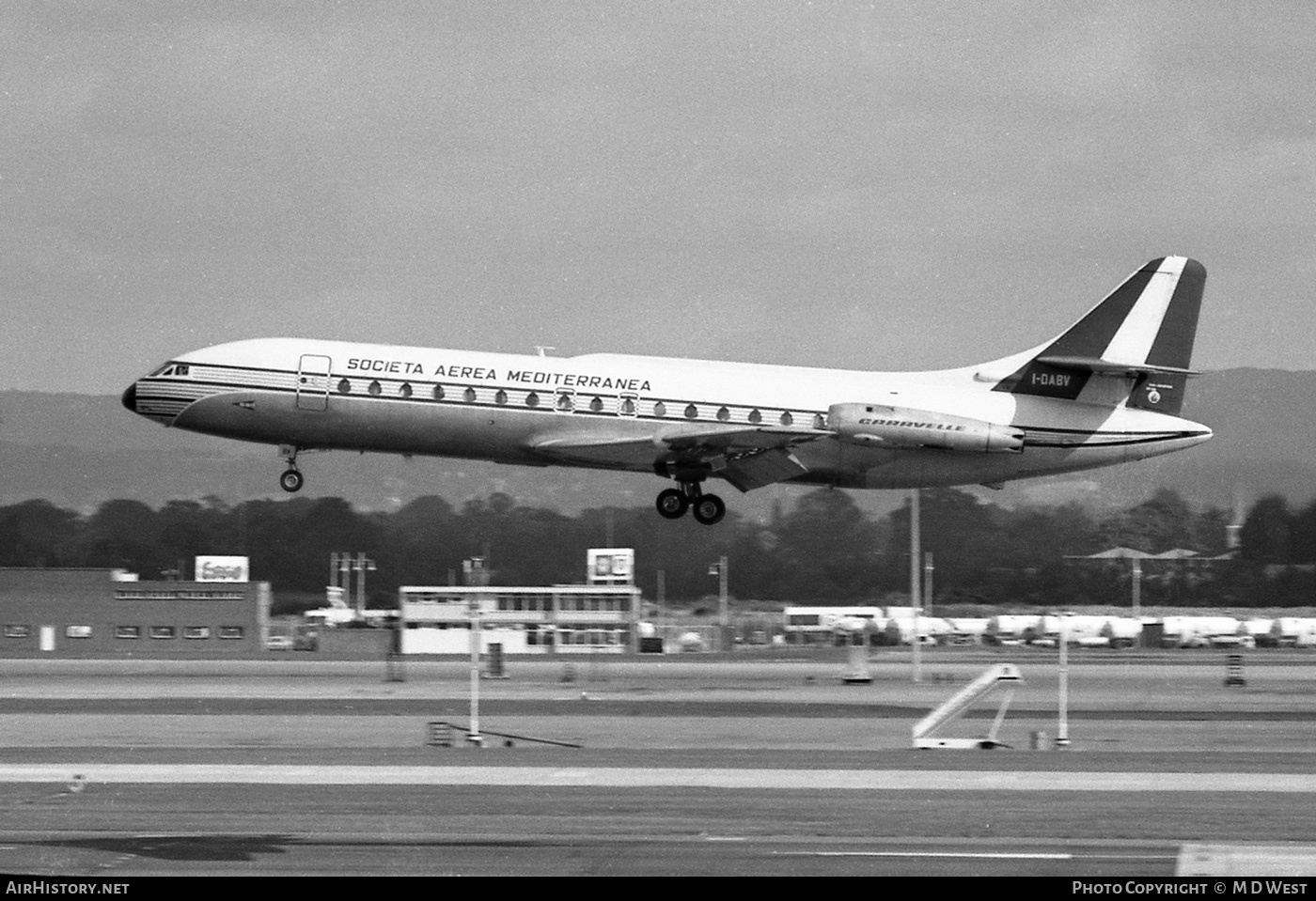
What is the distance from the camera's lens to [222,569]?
8381cm

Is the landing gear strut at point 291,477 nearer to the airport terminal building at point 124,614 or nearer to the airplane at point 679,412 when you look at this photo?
the airplane at point 679,412

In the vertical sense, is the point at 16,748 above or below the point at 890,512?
below

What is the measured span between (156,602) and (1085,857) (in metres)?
72.2

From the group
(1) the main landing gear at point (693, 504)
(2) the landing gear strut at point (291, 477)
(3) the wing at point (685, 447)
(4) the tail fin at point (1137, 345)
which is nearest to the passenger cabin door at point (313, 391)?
(2) the landing gear strut at point (291, 477)

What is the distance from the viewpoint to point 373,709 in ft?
154

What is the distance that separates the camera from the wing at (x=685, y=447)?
150 ft

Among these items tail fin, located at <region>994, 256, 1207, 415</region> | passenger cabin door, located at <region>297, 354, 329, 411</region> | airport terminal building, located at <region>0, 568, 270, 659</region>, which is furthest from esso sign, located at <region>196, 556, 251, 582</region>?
tail fin, located at <region>994, 256, 1207, 415</region>

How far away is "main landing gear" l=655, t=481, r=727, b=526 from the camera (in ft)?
160

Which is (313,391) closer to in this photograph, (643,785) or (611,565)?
(643,785)

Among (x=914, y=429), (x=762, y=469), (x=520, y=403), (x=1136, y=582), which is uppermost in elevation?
(x=520, y=403)

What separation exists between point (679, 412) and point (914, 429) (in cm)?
590

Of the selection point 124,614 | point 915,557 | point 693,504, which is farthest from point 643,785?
point 124,614
